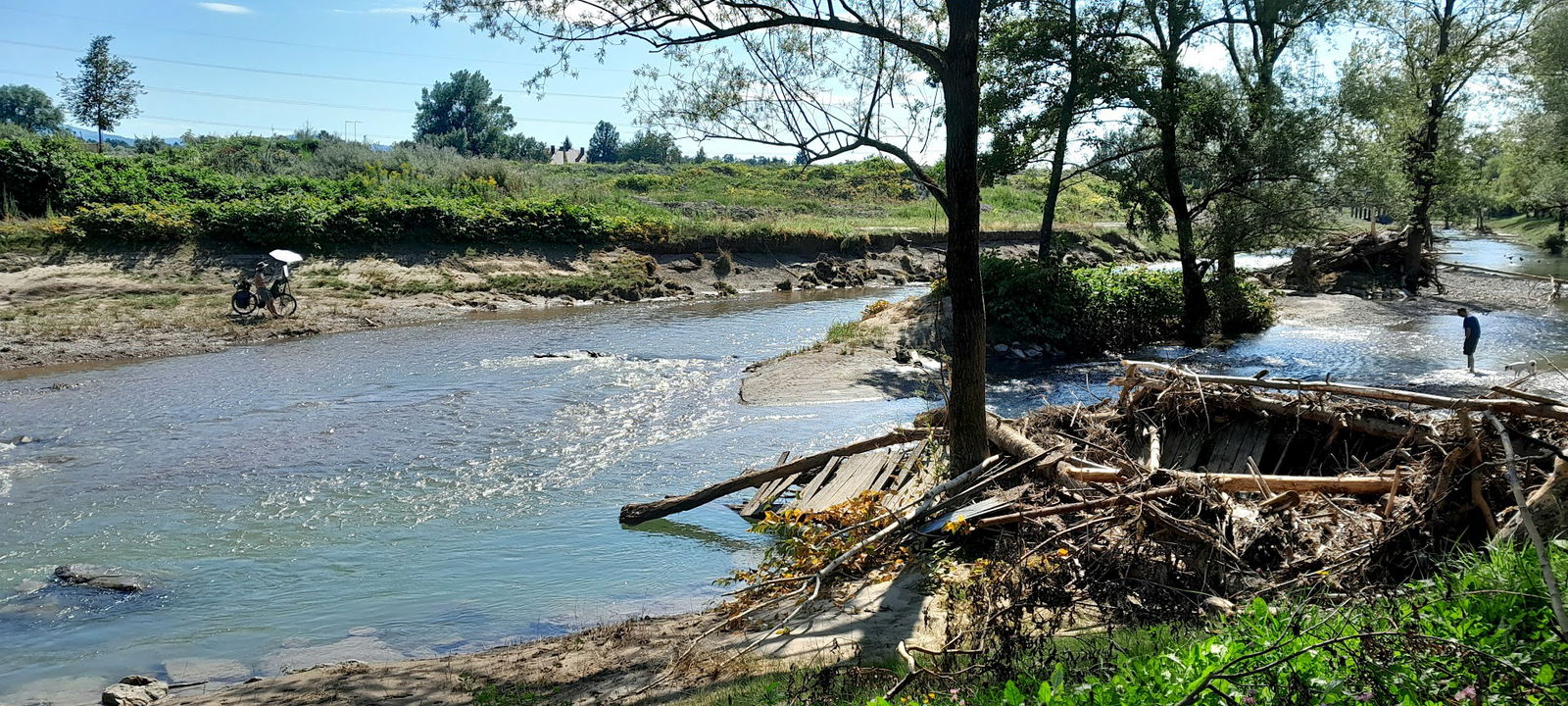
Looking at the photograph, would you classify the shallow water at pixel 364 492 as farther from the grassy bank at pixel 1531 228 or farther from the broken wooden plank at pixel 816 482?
the grassy bank at pixel 1531 228

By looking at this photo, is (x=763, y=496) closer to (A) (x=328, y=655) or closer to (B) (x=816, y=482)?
(B) (x=816, y=482)

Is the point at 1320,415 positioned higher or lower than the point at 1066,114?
lower

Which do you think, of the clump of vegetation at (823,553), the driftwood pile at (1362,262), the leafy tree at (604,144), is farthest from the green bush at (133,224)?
the leafy tree at (604,144)

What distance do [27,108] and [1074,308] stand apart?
98.6 m

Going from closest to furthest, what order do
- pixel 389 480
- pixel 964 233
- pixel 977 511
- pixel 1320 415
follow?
pixel 977 511
pixel 964 233
pixel 1320 415
pixel 389 480

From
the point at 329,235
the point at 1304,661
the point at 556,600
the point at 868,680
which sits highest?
the point at 329,235

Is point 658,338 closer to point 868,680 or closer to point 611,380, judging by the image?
point 611,380

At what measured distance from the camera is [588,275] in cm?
3381

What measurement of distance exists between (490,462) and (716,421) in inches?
159

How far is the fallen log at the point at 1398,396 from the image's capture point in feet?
21.9

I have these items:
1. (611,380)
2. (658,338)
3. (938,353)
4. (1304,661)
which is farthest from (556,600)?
(658,338)

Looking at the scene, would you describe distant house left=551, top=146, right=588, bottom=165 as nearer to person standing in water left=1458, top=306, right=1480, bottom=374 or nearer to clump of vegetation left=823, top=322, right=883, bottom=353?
clump of vegetation left=823, top=322, right=883, bottom=353

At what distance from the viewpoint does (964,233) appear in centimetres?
837

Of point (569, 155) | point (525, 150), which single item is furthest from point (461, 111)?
point (569, 155)
